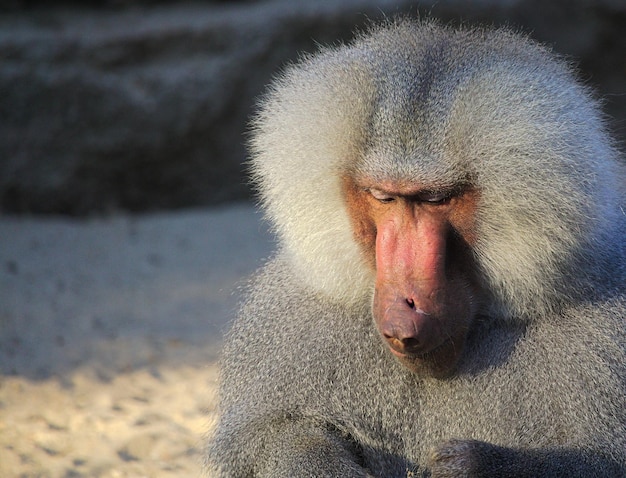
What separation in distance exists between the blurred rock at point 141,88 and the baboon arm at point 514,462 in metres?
4.99

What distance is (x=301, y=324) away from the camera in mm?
2961

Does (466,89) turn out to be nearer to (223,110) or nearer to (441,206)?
(441,206)

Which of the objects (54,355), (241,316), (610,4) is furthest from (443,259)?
(610,4)

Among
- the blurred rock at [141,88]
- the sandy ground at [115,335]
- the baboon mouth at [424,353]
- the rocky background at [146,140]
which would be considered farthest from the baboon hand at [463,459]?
the blurred rock at [141,88]

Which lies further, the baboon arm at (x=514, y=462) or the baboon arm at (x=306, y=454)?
the baboon arm at (x=306, y=454)

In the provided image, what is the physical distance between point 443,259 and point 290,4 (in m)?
5.41

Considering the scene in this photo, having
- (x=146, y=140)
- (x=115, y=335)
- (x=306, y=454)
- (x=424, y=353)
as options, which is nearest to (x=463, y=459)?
(x=424, y=353)

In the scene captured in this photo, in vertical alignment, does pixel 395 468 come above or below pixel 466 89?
below

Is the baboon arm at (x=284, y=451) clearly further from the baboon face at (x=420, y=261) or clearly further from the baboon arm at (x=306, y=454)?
the baboon face at (x=420, y=261)

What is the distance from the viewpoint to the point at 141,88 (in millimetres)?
6996

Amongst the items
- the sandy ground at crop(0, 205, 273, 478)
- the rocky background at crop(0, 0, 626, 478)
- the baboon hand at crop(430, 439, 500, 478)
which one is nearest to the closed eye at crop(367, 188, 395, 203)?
the baboon hand at crop(430, 439, 500, 478)

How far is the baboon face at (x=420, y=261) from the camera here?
2459 mm

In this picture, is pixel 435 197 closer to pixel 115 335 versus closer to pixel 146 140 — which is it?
pixel 115 335

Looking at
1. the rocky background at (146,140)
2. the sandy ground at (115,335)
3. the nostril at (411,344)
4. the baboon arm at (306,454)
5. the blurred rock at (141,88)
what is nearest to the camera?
the nostril at (411,344)
